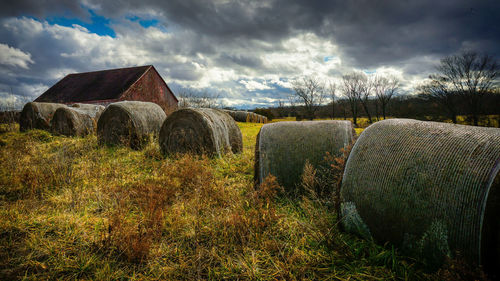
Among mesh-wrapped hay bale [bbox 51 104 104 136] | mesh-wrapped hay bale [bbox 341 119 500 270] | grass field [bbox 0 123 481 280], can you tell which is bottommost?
grass field [bbox 0 123 481 280]

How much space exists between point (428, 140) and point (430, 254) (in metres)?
1.07

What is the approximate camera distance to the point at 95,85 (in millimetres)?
26172

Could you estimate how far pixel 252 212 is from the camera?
2943 mm

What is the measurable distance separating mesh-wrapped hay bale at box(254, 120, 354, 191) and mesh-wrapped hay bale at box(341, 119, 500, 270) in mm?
1021

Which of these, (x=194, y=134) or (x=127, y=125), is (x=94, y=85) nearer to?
(x=127, y=125)

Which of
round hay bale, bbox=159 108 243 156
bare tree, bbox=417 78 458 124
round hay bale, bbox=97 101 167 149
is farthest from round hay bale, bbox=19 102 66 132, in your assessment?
bare tree, bbox=417 78 458 124

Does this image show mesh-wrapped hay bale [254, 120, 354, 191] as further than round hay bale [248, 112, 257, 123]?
No

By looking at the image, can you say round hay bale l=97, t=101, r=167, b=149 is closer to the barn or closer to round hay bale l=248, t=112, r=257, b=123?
the barn

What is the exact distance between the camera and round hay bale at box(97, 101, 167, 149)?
7.50 meters

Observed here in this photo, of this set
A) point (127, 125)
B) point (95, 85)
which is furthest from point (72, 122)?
point (95, 85)

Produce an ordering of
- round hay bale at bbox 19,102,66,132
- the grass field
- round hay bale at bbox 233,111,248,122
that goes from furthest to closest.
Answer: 1. round hay bale at bbox 233,111,248,122
2. round hay bale at bbox 19,102,66,132
3. the grass field

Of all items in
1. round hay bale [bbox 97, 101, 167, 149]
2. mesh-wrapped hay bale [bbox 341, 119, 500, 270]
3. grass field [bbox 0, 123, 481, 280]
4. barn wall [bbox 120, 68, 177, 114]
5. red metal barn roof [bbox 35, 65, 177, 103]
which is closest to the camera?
mesh-wrapped hay bale [bbox 341, 119, 500, 270]

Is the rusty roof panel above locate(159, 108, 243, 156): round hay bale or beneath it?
above

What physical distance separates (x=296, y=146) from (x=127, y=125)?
6.30 metres
